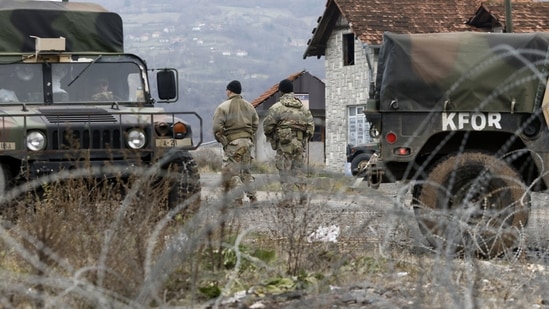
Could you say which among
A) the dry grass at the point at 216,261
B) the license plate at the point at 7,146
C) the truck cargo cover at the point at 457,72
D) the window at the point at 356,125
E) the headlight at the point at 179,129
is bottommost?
the dry grass at the point at 216,261

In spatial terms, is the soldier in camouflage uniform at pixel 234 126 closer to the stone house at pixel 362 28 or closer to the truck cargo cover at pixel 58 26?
the truck cargo cover at pixel 58 26

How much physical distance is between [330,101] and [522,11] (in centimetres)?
891

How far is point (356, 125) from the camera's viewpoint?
42.2 m

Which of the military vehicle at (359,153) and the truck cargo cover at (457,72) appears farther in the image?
the military vehicle at (359,153)

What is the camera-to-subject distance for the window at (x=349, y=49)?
41.4 meters

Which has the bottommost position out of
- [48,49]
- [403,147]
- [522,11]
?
[403,147]

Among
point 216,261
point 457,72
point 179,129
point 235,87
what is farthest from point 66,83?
point 216,261

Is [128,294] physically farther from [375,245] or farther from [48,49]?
[48,49]

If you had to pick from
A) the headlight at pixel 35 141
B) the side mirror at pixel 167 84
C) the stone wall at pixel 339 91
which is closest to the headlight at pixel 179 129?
the headlight at pixel 35 141

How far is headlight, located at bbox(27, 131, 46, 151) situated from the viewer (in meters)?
10.8

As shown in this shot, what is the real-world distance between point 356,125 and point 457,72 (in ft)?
106

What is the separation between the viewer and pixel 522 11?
36.8 meters

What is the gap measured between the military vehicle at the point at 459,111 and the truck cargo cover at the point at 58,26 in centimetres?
385

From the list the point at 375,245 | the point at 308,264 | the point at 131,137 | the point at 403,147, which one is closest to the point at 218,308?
the point at 308,264
